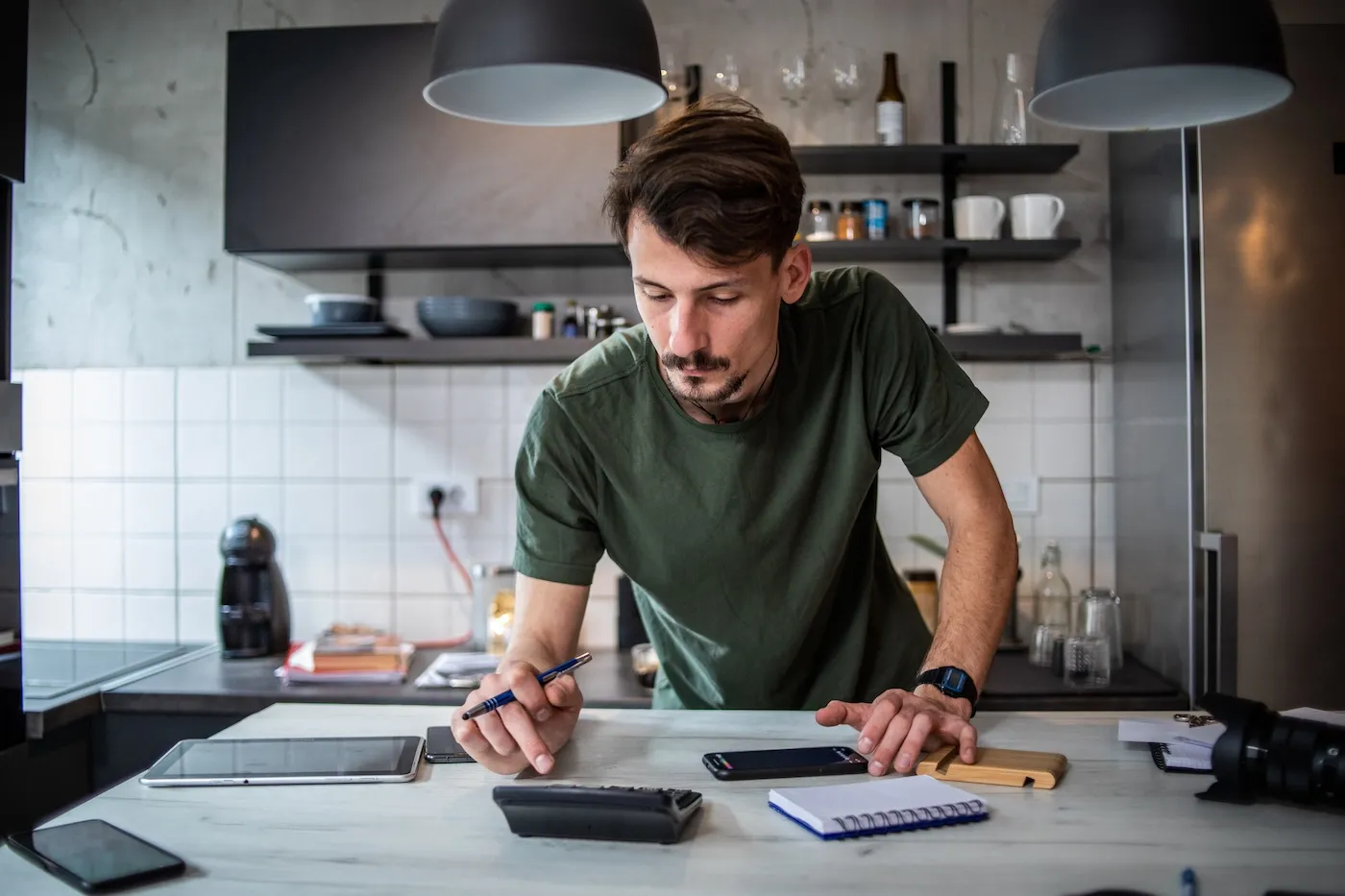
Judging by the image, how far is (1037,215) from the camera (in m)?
2.56

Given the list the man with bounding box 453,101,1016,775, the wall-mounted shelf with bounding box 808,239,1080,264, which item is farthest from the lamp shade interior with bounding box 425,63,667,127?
the wall-mounted shelf with bounding box 808,239,1080,264

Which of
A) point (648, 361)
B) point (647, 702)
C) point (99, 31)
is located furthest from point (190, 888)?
point (99, 31)

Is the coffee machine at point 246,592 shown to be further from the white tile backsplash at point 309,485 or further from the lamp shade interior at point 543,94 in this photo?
the lamp shade interior at point 543,94

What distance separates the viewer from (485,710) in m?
1.08

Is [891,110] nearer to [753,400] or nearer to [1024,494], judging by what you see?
[1024,494]

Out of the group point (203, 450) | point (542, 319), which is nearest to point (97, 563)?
point (203, 450)

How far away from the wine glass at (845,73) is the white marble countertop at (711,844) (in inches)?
77.7

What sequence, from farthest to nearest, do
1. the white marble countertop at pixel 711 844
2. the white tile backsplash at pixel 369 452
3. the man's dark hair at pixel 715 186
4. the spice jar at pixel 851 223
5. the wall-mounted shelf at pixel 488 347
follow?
the white tile backsplash at pixel 369 452 < the spice jar at pixel 851 223 < the wall-mounted shelf at pixel 488 347 < the man's dark hair at pixel 715 186 < the white marble countertop at pixel 711 844

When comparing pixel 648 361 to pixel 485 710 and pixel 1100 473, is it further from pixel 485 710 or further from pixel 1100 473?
pixel 1100 473

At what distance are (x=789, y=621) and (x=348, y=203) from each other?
5.09 ft

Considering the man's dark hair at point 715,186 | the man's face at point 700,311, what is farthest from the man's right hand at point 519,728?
the man's dark hair at point 715,186

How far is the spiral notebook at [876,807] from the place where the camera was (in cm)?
88

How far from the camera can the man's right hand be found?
105 centimetres

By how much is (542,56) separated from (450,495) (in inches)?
67.1
